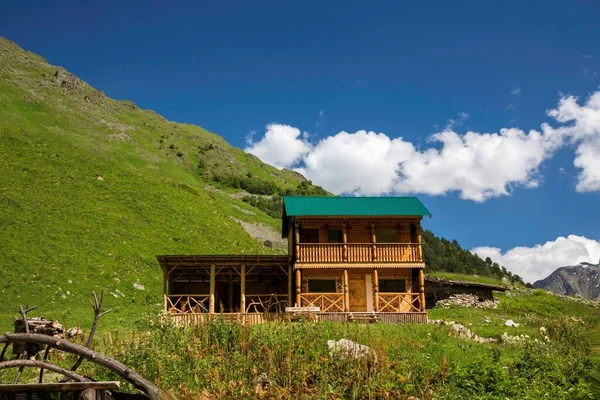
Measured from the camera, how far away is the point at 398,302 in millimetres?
32781

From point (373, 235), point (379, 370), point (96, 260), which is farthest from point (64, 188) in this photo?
point (379, 370)

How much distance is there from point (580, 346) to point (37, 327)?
17.5m

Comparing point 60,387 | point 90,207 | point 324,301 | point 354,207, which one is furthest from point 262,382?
point 90,207

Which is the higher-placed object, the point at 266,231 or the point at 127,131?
the point at 127,131

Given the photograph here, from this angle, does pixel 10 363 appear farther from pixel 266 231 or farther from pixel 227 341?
pixel 266 231

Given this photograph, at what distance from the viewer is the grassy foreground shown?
1351 cm

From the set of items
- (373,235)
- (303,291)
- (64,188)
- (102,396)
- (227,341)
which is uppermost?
(64,188)

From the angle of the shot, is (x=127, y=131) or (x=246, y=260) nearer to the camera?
(x=246, y=260)

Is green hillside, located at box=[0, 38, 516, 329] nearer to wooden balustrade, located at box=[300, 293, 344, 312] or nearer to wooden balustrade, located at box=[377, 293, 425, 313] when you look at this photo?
wooden balustrade, located at box=[300, 293, 344, 312]

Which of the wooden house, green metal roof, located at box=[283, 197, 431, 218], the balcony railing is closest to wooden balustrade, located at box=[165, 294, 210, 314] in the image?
the wooden house

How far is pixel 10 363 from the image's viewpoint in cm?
666

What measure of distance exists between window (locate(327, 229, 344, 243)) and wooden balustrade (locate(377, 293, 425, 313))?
4.08 meters

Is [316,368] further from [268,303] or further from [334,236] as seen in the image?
[334,236]

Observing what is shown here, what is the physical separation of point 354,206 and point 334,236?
2.25 meters
